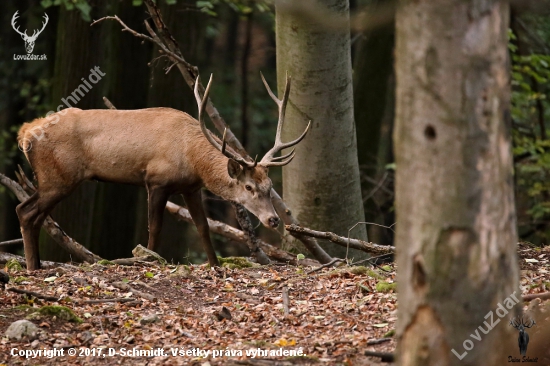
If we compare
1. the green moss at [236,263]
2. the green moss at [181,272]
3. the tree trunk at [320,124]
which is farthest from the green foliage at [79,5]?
the green moss at [181,272]

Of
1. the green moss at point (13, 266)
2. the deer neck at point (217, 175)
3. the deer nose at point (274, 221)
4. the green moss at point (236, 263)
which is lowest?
the green moss at point (13, 266)

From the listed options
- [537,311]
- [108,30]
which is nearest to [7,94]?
[108,30]

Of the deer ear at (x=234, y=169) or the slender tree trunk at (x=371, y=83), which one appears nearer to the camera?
the deer ear at (x=234, y=169)

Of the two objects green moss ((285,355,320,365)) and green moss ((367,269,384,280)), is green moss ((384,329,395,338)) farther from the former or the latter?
green moss ((367,269,384,280))

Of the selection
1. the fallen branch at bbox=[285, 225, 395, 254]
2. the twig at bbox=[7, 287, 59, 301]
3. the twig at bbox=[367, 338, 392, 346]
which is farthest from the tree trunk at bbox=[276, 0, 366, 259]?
the twig at bbox=[367, 338, 392, 346]

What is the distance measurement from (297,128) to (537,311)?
4.88 meters

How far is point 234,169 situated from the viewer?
814 cm

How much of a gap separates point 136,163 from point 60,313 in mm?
3007

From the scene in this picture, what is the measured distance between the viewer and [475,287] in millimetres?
3188

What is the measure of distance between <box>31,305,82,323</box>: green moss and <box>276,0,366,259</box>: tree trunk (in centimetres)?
394

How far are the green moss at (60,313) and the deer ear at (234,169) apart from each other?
9.44 feet

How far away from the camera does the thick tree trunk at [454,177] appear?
10.2ft

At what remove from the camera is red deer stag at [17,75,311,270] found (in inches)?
323

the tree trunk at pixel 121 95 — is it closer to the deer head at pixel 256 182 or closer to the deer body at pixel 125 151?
the deer body at pixel 125 151
